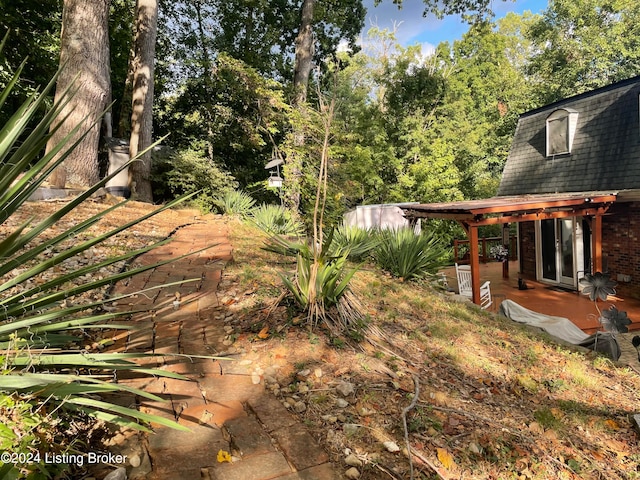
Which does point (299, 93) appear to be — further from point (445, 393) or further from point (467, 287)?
point (445, 393)

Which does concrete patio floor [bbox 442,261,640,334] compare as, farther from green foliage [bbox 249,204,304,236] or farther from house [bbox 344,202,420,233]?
green foliage [bbox 249,204,304,236]

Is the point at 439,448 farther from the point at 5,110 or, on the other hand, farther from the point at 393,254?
the point at 5,110

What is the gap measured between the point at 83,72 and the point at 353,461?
823 centimetres

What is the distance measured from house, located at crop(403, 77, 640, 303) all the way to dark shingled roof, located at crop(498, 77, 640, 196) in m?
0.02

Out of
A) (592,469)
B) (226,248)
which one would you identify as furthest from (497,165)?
(592,469)

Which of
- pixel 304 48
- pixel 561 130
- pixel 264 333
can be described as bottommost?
pixel 264 333

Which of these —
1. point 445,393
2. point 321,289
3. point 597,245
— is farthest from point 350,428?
point 597,245

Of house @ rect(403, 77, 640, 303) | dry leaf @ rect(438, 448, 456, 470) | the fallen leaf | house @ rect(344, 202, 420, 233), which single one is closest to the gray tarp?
house @ rect(403, 77, 640, 303)

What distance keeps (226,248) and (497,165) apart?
68.6 feet

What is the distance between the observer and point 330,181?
38.4 feet

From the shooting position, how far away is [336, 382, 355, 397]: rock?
241 cm

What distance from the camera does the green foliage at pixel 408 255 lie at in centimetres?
627

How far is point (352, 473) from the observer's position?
5.71 feet

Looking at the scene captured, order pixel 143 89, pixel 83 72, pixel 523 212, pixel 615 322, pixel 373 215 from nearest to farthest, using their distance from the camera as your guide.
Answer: pixel 615 322 < pixel 83 72 < pixel 523 212 < pixel 143 89 < pixel 373 215
